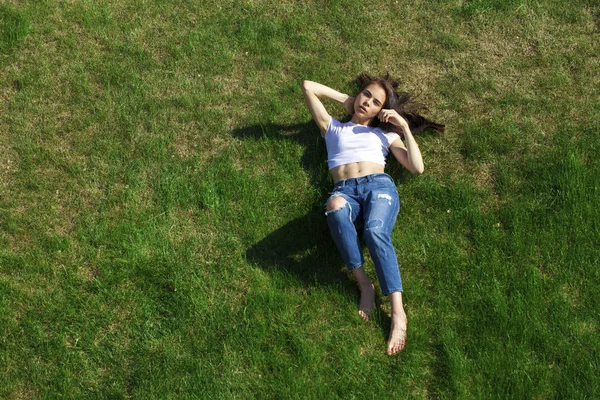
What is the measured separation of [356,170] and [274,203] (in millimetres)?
881

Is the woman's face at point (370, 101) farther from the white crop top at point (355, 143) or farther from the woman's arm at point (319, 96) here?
the woman's arm at point (319, 96)

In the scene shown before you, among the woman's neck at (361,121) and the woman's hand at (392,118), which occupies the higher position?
the woman's hand at (392,118)

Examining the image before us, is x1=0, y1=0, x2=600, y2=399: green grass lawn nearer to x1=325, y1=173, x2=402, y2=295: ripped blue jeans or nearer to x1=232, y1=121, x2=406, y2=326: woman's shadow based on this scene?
x1=232, y1=121, x2=406, y2=326: woman's shadow

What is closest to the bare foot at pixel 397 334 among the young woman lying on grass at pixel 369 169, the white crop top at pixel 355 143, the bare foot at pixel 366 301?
the young woman lying on grass at pixel 369 169

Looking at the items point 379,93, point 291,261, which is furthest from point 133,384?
point 379,93

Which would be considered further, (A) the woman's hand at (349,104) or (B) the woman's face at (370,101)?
(A) the woman's hand at (349,104)

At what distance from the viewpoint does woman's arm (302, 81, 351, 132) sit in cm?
636

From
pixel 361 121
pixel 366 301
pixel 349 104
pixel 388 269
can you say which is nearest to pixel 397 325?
pixel 366 301

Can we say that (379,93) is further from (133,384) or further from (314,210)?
(133,384)

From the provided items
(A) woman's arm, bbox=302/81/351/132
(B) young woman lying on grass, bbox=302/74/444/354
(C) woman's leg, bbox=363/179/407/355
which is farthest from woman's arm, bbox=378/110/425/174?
(C) woman's leg, bbox=363/179/407/355

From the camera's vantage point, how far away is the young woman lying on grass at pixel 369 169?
5.43 m

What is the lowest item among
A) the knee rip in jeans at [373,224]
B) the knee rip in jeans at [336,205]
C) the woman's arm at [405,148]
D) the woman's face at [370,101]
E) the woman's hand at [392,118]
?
the knee rip in jeans at [373,224]

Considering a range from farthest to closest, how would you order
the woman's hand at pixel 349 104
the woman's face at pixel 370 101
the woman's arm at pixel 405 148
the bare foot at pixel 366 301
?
the woman's hand at pixel 349 104, the woman's face at pixel 370 101, the woman's arm at pixel 405 148, the bare foot at pixel 366 301

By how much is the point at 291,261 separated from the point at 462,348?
1719 millimetres
